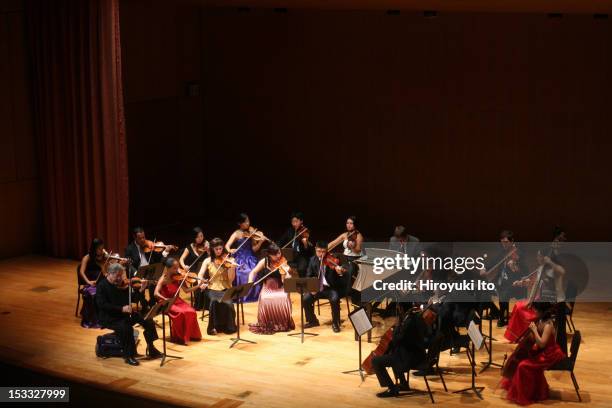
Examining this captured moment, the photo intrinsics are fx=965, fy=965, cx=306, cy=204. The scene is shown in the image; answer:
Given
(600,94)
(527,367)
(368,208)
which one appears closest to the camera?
(527,367)

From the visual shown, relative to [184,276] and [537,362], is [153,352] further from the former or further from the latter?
[537,362]

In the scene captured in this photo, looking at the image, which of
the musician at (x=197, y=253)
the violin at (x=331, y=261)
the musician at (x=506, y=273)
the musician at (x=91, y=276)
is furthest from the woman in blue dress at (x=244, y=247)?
the musician at (x=506, y=273)

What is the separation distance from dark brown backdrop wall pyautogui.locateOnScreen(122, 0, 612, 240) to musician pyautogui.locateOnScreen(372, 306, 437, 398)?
223 inches

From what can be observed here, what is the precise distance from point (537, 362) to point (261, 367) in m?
2.49

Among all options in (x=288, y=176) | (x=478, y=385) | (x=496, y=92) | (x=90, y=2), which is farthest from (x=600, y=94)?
(x=90, y=2)

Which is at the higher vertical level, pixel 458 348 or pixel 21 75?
pixel 21 75

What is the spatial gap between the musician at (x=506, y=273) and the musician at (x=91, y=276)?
157 inches

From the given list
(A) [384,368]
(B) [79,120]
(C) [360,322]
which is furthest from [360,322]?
(B) [79,120]

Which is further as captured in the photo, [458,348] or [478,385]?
[458,348]

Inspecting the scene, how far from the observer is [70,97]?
40.7ft

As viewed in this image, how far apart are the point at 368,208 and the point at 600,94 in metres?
3.65

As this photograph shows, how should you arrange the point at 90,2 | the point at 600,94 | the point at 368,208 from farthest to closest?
the point at 368,208 → the point at 600,94 → the point at 90,2

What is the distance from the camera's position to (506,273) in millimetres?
9906

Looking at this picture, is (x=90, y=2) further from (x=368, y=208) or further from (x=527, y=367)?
(x=527, y=367)
